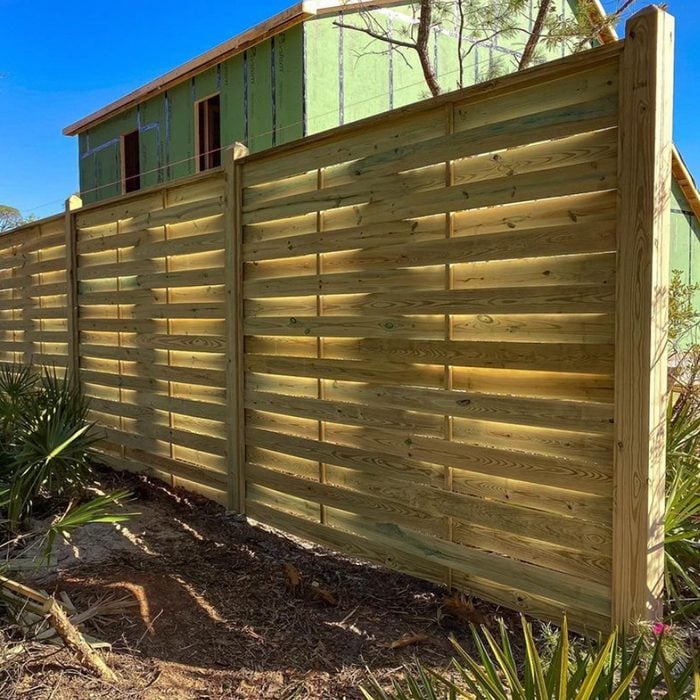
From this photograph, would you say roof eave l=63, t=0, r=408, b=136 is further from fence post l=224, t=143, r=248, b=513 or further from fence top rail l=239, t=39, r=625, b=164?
fence top rail l=239, t=39, r=625, b=164

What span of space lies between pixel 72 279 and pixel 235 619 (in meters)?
4.39

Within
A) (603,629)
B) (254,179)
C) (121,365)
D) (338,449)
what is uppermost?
(254,179)

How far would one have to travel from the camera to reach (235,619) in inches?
123

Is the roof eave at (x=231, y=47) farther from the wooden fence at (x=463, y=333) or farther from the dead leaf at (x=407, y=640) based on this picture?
the dead leaf at (x=407, y=640)

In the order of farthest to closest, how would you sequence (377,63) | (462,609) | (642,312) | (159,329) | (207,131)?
1. (207,131)
2. (377,63)
3. (159,329)
4. (462,609)
5. (642,312)

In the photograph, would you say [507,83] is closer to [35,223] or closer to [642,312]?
[642,312]

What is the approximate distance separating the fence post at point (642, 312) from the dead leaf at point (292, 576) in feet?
5.34

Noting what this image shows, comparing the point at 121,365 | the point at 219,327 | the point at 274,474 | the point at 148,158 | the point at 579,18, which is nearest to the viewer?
the point at 274,474

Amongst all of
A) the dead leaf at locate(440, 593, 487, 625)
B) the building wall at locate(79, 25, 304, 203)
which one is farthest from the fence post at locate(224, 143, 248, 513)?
the building wall at locate(79, 25, 304, 203)

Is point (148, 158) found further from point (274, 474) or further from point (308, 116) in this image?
point (274, 474)

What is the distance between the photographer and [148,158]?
1161 cm

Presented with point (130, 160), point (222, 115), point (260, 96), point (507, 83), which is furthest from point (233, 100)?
point (507, 83)

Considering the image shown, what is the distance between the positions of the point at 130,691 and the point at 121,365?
12.2 ft

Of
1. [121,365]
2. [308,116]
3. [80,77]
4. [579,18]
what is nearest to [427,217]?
[121,365]
